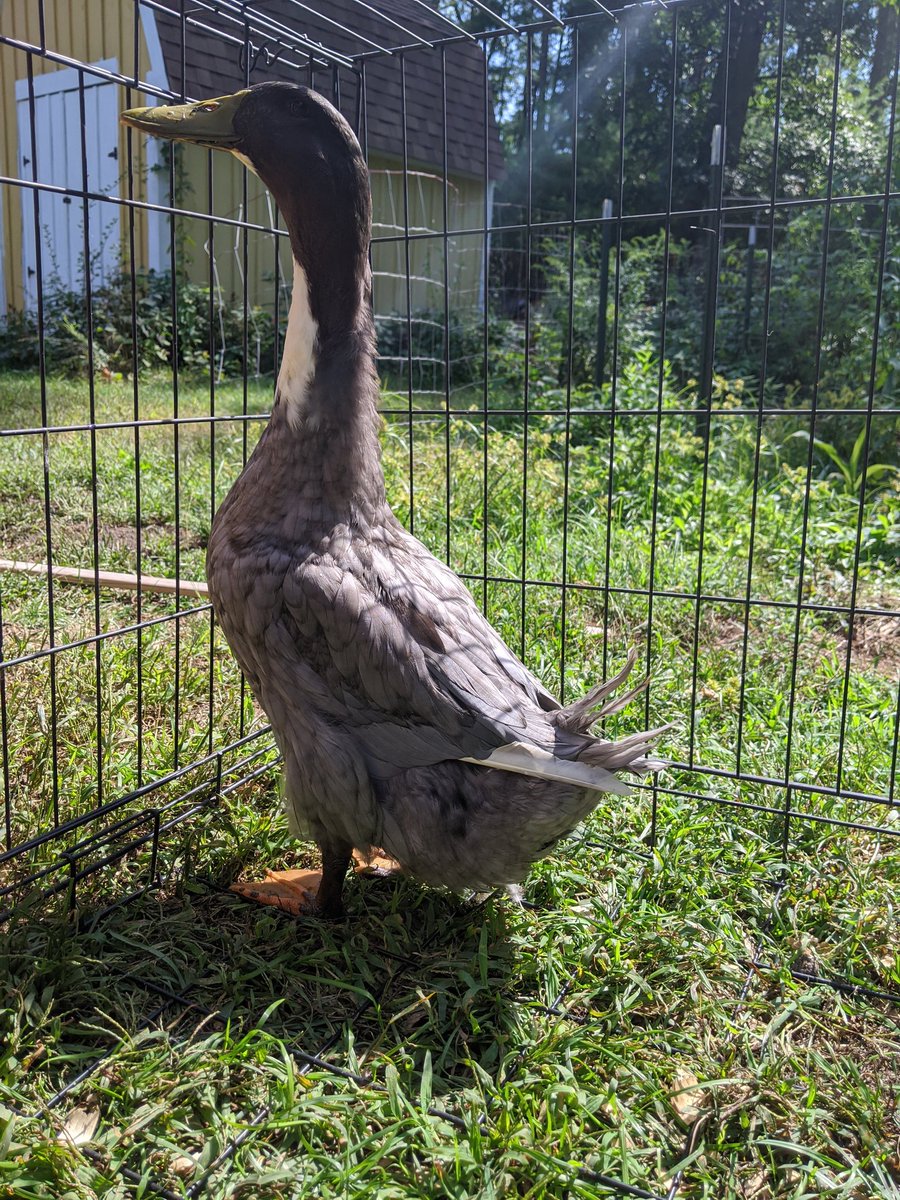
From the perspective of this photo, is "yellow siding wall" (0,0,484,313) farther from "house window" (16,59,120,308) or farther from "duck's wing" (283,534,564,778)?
"duck's wing" (283,534,564,778)

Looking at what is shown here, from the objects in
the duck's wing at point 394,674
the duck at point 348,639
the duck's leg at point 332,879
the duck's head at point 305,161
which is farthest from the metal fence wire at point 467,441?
the duck's wing at point 394,674

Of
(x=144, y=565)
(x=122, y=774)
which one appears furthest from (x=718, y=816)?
(x=144, y=565)

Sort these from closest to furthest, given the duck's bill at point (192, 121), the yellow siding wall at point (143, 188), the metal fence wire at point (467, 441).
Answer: the duck's bill at point (192, 121) → the metal fence wire at point (467, 441) → the yellow siding wall at point (143, 188)

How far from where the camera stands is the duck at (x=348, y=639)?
7.41 feet

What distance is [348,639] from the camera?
227 centimetres

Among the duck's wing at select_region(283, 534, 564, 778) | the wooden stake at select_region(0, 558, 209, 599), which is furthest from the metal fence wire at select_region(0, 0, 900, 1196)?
the duck's wing at select_region(283, 534, 564, 778)

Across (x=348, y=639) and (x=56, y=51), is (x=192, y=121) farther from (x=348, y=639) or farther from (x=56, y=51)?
(x=56, y=51)

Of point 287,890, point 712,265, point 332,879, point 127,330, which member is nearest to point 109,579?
point 287,890

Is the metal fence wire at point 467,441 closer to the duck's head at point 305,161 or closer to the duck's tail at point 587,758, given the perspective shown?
the duck's head at point 305,161

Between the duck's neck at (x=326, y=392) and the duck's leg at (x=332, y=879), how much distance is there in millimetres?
887

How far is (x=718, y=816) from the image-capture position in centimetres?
295

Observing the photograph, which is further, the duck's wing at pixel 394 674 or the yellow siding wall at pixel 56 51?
the yellow siding wall at pixel 56 51

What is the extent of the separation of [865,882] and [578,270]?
10378 mm

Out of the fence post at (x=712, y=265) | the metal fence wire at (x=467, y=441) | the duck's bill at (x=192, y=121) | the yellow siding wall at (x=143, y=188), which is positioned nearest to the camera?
the duck's bill at (x=192, y=121)
